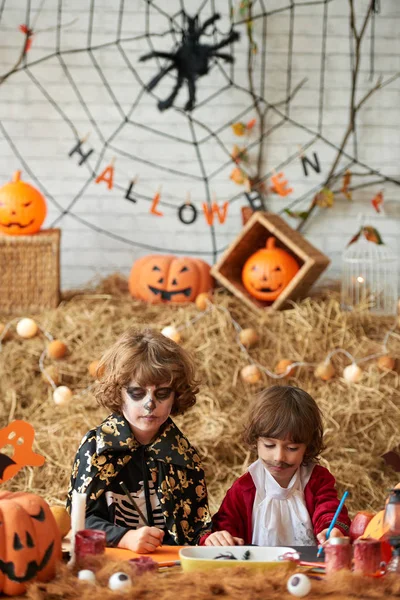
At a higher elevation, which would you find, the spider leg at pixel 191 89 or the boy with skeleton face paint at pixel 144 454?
the spider leg at pixel 191 89

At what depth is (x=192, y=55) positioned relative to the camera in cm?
575

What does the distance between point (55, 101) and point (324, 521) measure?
404cm

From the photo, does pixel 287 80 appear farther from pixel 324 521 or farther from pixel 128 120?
pixel 324 521

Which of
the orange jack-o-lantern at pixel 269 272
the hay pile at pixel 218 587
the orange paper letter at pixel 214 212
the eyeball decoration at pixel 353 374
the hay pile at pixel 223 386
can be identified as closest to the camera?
the hay pile at pixel 218 587

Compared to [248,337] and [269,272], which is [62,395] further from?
[269,272]

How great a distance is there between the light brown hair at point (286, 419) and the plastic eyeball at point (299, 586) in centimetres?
79

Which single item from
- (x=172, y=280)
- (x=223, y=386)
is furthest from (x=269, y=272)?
(x=223, y=386)

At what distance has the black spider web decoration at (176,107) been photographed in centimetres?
573

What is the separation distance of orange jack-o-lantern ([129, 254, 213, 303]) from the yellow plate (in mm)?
3183

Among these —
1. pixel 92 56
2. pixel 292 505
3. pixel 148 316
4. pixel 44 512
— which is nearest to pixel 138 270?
pixel 148 316

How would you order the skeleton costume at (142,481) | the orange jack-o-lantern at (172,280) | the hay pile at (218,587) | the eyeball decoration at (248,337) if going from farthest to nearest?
the orange jack-o-lantern at (172,280), the eyeball decoration at (248,337), the skeleton costume at (142,481), the hay pile at (218,587)

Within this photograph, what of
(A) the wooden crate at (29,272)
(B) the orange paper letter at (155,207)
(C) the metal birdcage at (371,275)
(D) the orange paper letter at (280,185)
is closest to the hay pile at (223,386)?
(A) the wooden crate at (29,272)

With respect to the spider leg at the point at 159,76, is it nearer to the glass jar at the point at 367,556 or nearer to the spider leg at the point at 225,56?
the spider leg at the point at 225,56

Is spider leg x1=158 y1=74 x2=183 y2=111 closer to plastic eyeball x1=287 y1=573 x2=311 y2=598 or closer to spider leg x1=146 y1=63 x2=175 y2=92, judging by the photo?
spider leg x1=146 y1=63 x2=175 y2=92
